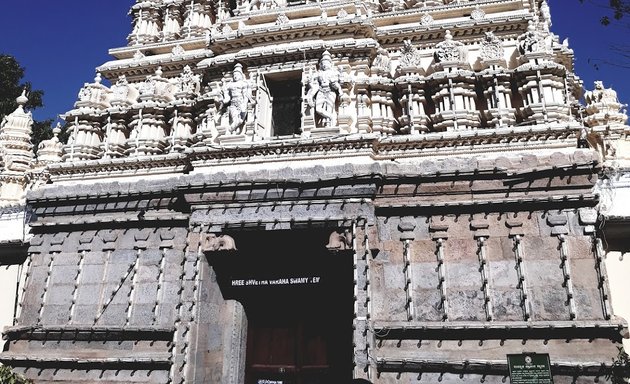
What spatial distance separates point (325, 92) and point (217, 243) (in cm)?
496

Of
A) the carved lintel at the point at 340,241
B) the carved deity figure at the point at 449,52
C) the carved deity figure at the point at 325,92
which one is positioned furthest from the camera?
the carved deity figure at the point at 449,52

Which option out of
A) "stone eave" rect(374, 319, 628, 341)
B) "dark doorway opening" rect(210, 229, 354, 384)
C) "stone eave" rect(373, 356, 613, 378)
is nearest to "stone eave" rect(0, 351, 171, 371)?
"dark doorway opening" rect(210, 229, 354, 384)

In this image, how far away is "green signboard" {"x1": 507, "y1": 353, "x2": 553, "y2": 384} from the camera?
9.20m

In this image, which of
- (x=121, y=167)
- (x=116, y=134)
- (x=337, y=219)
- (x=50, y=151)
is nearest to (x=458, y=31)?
(x=337, y=219)

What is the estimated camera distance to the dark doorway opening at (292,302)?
39.4 ft

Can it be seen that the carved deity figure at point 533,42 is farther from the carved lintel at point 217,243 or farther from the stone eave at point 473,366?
the carved lintel at point 217,243

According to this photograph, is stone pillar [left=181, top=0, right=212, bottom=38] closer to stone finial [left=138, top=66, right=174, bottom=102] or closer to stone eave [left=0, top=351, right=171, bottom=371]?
stone finial [left=138, top=66, right=174, bottom=102]

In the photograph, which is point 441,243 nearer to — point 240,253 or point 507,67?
point 240,253

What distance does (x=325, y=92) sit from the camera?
43.3 feet

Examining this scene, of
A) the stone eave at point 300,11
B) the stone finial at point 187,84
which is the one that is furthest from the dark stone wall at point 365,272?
the stone eave at point 300,11

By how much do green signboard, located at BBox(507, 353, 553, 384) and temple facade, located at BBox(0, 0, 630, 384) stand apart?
0.20 m

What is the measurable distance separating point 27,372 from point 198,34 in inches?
540

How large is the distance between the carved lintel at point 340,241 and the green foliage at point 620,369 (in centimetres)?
547

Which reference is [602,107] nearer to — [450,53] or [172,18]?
[450,53]
